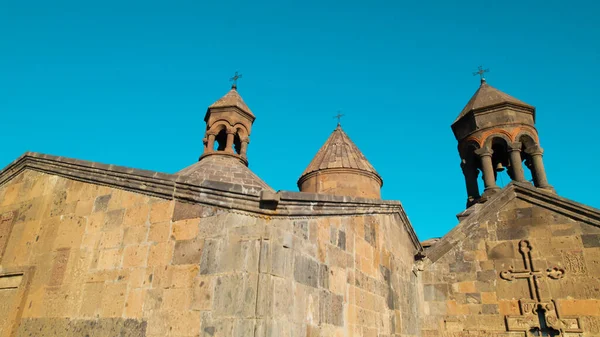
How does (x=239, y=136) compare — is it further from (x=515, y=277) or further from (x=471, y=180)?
(x=515, y=277)

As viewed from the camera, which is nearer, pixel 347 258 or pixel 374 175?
pixel 347 258

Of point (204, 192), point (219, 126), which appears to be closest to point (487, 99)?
point (219, 126)

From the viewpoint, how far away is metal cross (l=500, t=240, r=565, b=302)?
21.6ft

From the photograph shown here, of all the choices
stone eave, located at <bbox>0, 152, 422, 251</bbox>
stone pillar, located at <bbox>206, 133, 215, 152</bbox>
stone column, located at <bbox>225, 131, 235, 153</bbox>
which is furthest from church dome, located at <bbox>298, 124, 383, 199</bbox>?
stone eave, located at <bbox>0, 152, 422, 251</bbox>

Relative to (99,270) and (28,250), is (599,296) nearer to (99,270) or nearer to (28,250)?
(99,270)

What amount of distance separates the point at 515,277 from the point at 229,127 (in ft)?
28.7

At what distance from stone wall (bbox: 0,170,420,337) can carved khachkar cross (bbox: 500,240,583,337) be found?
102 inches

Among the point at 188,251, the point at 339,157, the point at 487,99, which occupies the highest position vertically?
the point at 487,99

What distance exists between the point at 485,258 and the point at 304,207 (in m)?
4.85

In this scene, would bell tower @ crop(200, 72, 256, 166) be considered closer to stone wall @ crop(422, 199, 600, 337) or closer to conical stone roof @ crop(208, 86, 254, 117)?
conical stone roof @ crop(208, 86, 254, 117)

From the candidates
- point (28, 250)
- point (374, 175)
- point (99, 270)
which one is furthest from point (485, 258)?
point (28, 250)

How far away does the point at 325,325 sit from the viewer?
12.6 feet

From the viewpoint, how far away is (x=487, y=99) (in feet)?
38.1

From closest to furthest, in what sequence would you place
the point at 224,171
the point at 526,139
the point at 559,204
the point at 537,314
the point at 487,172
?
the point at 537,314
the point at 559,204
the point at 487,172
the point at 526,139
the point at 224,171
